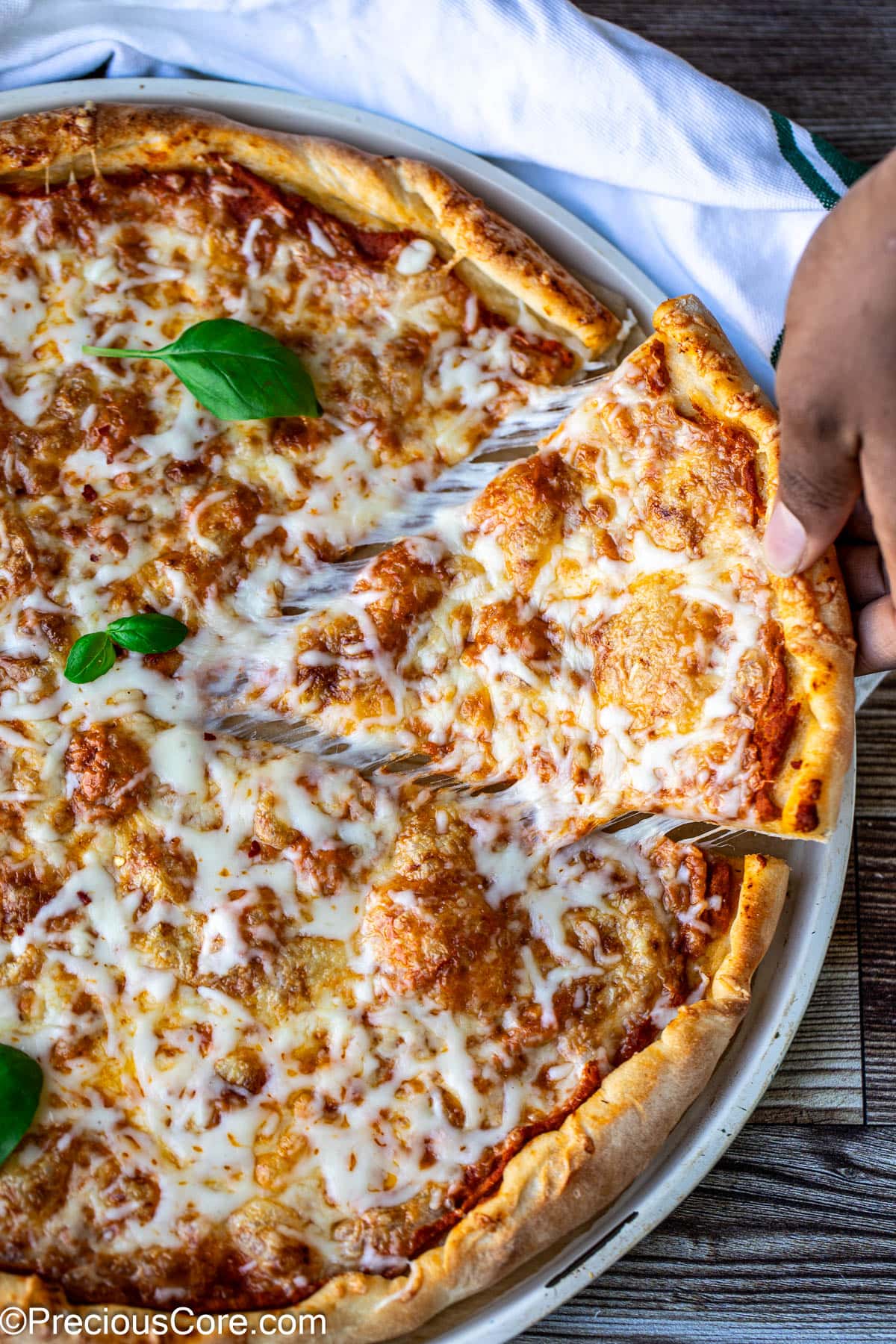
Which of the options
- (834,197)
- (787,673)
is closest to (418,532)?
(787,673)

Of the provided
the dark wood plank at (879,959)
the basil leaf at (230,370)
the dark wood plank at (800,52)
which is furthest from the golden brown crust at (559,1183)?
the dark wood plank at (800,52)

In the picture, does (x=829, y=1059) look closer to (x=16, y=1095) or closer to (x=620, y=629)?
(x=620, y=629)

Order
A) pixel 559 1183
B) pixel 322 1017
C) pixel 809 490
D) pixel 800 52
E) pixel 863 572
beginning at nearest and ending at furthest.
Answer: pixel 809 490 < pixel 559 1183 < pixel 322 1017 < pixel 863 572 < pixel 800 52

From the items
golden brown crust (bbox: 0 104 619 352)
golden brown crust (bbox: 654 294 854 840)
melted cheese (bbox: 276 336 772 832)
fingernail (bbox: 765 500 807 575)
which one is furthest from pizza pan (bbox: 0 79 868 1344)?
fingernail (bbox: 765 500 807 575)

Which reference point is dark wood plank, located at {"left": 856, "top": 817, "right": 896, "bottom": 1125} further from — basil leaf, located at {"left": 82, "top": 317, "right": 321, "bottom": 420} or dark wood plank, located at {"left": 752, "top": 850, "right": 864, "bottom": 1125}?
basil leaf, located at {"left": 82, "top": 317, "right": 321, "bottom": 420}

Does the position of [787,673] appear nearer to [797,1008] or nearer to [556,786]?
[556,786]

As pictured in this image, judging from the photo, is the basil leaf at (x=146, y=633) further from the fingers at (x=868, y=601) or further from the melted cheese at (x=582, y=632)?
the fingers at (x=868, y=601)

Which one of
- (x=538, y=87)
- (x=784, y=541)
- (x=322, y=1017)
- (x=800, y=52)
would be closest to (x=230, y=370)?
(x=538, y=87)
